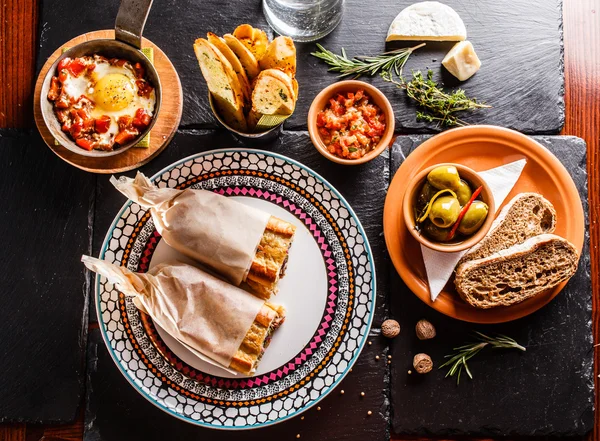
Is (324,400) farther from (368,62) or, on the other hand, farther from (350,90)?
(368,62)

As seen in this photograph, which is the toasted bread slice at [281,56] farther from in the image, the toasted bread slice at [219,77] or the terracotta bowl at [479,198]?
the terracotta bowl at [479,198]

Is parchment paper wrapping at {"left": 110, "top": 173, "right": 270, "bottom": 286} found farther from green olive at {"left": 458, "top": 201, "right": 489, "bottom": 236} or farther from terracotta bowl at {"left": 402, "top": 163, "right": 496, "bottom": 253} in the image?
green olive at {"left": 458, "top": 201, "right": 489, "bottom": 236}

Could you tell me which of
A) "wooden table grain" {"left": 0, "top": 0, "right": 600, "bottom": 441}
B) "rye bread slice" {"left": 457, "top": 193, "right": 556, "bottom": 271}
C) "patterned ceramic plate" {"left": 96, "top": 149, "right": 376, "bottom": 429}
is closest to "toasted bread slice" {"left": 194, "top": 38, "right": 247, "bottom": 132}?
"patterned ceramic plate" {"left": 96, "top": 149, "right": 376, "bottom": 429}

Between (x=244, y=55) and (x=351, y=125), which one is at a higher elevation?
(x=244, y=55)

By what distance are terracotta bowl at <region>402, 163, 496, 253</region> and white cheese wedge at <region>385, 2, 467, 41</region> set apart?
2.38 ft

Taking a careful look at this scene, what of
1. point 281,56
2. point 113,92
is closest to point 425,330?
point 281,56

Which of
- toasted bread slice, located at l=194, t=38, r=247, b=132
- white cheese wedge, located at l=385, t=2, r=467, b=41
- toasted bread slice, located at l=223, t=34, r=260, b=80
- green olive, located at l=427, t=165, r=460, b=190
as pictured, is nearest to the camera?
toasted bread slice, located at l=194, t=38, r=247, b=132

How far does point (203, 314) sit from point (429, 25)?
1.76m

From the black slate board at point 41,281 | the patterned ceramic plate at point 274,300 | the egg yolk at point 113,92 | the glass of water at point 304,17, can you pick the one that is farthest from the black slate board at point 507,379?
the black slate board at point 41,281

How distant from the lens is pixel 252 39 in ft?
8.30

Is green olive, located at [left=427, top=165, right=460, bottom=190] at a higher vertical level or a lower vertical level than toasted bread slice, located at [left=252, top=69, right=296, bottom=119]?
lower

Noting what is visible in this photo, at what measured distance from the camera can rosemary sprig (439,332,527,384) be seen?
2.77 m

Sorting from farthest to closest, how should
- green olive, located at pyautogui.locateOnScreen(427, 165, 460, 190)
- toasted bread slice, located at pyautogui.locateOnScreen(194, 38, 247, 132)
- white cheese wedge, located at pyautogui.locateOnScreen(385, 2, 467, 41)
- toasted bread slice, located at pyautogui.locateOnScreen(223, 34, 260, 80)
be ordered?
white cheese wedge, located at pyautogui.locateOnScreen(385, 2, 467, 41)
green olive, located at pyautogui.locateOnScreen(427, 165, 460, 190)
toasted bread slice, located at pyautogui.locateOnScreen(223, 34, 260, 80)
toasted bread slice, located at pyautogui.locateOnScreen(194, 38, 247, 132)

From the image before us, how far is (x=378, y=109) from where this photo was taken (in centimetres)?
272
